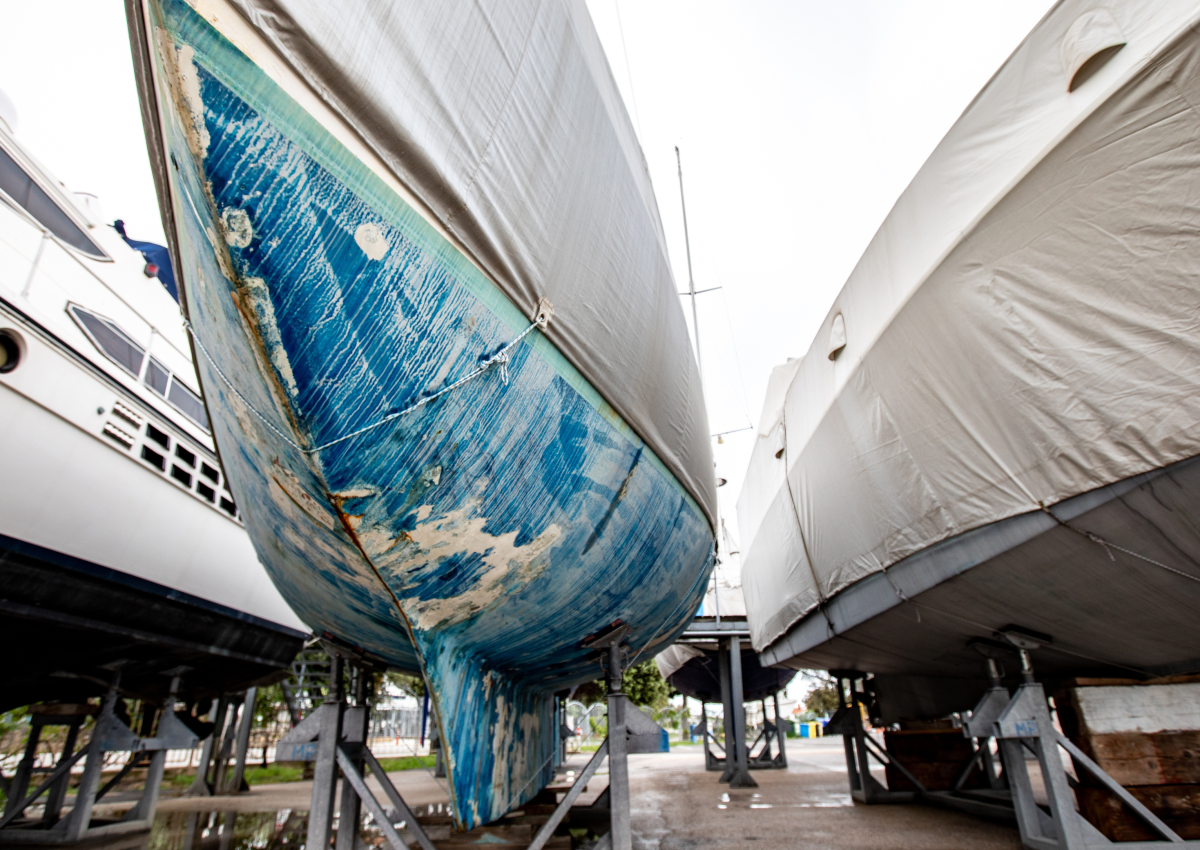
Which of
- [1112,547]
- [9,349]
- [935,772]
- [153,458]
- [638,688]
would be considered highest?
[9,349]

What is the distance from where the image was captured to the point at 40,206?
161 inches

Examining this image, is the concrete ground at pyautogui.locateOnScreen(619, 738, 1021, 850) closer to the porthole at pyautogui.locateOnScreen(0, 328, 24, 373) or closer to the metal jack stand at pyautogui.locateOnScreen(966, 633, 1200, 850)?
the metal jack stand at pyautogui.locateOnScreen(966, 633, 1200, 850)

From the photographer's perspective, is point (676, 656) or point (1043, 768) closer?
point (1043, 768)

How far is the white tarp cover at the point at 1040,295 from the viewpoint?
6.18 ft

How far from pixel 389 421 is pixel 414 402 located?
82 mm

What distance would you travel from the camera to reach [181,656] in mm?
5043

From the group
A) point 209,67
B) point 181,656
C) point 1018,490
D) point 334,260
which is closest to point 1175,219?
point 1018,490

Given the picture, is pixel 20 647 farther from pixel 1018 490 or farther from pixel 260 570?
pixel 1018 490

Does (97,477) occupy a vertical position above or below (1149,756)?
above

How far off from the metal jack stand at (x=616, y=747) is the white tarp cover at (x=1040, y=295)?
5.38 ft

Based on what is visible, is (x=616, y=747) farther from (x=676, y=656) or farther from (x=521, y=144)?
(x=676, y=656)

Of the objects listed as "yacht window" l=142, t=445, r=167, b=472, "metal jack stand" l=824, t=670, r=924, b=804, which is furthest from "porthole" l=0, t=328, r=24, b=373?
"metal jack stand" l=824, t=670, r=924, b=804

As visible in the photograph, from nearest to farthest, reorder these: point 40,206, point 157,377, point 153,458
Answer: point 40,206 < point 153,458 < point 157,377

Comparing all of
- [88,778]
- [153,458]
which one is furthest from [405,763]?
[153,458]
